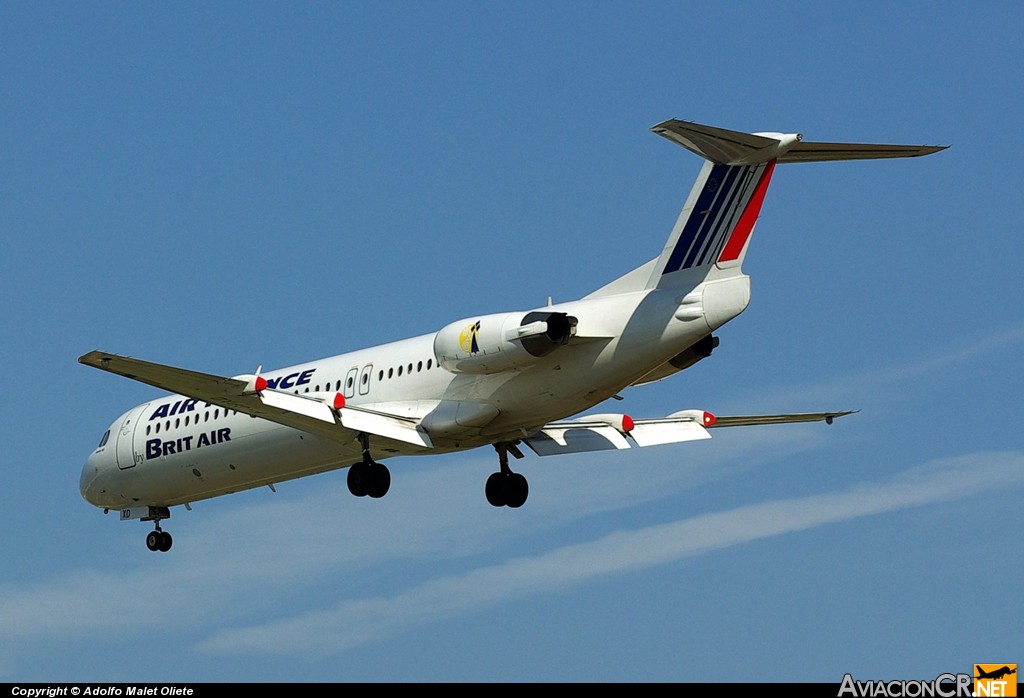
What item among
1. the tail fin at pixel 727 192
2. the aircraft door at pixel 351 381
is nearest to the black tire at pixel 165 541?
the aircraft door at pixel 351 381

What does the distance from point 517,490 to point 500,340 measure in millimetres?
5324

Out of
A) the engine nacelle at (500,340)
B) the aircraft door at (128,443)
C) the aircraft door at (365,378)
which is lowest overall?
the engine nacelle at (500,340)

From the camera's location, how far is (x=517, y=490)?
33844mm

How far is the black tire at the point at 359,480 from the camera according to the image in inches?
1236

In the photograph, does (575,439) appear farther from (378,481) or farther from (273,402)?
(273,402)

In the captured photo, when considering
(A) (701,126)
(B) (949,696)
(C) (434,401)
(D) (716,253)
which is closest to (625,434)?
(C) (434,401)

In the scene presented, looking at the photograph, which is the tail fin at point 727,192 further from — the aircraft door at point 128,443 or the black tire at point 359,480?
the aircraft door at point 128,443

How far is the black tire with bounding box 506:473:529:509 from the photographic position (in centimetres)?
3384

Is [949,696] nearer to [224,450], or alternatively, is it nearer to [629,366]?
[629,366]

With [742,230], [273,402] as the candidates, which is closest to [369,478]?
[273,402]

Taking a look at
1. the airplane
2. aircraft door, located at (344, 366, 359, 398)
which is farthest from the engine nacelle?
aircraft door, located at (344, 366, 359, 398)

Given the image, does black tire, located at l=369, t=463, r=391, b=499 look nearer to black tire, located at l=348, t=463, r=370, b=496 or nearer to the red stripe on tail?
black tire, located at l=348, t=463, r=370, b=496

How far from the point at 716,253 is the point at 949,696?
9.95 metres

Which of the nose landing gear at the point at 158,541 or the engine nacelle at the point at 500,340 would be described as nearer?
the engine nacelle at the point at 500,340
